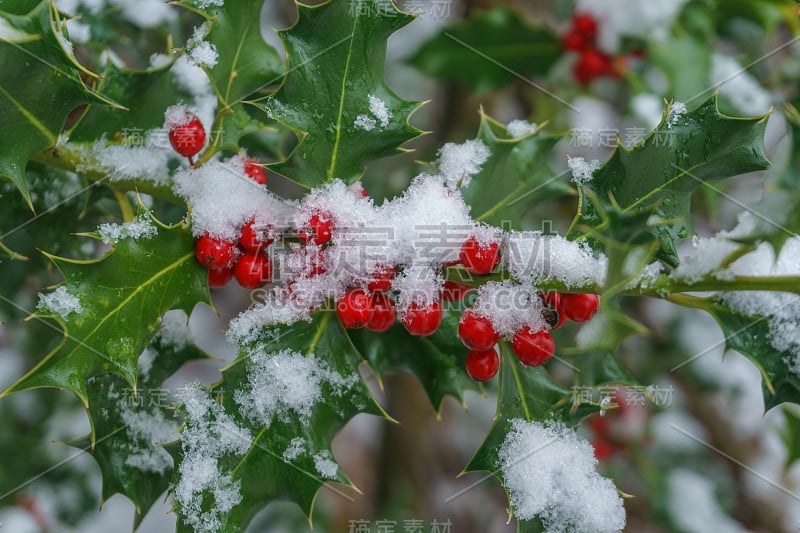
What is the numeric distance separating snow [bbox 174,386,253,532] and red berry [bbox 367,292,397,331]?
0.25m

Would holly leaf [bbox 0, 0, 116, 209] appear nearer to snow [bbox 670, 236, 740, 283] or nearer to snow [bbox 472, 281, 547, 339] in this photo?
snow [bbox 472, 281, 547, 339]

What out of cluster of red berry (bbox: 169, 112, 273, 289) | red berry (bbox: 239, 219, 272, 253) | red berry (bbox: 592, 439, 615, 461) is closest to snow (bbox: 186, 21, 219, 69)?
cluster of red berry (bbox: 169, 112, 273, 289)

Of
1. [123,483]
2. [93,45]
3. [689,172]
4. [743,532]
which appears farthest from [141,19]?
[743,532]

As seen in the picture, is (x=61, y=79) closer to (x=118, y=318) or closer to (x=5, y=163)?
(x=5, y=163)

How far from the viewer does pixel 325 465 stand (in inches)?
39.4

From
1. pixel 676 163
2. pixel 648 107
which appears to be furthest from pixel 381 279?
pixel 648 107

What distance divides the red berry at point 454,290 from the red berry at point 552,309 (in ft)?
0.38

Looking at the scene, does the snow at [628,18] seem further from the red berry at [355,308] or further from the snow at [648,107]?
the red berry at [355,308]

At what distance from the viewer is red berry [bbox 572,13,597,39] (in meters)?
2.20

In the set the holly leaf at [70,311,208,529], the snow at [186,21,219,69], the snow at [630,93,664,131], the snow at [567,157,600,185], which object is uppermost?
the snow at [186,21,219,69]

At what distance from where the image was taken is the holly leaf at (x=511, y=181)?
1.12 m

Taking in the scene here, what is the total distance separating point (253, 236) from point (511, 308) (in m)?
0.41

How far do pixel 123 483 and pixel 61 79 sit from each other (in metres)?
0.68

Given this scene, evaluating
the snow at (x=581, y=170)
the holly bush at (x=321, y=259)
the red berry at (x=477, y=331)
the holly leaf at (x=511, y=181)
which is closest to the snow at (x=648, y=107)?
the holly bush at (x=321, y=259)
